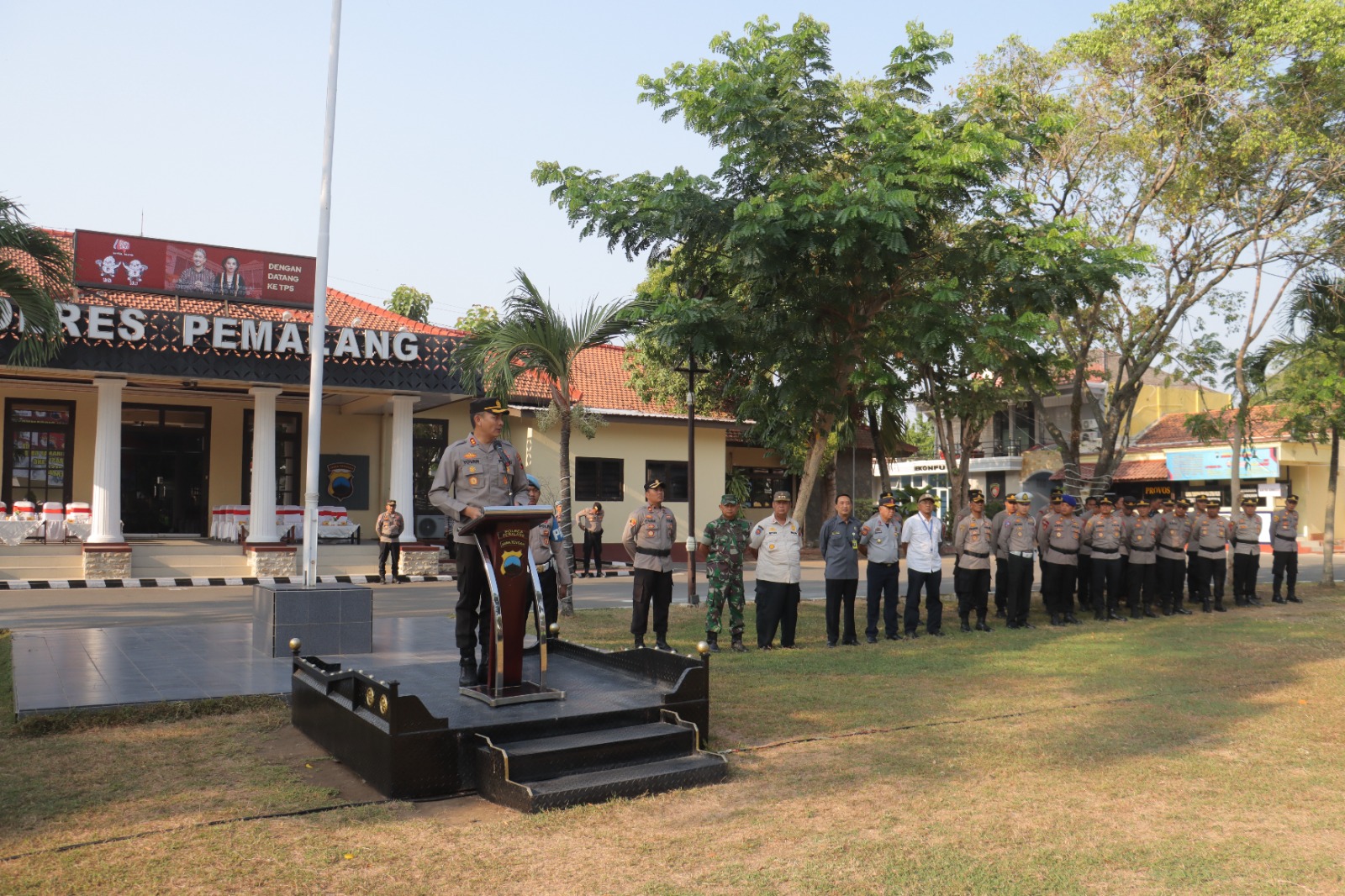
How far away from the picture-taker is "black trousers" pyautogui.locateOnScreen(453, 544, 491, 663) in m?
6.80

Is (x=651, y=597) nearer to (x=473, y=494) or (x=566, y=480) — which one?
(x=473, y=494)

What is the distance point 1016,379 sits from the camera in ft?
41.0

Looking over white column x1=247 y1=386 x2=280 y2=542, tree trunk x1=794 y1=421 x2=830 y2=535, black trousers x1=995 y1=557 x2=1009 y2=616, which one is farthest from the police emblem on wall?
black trousers x1=995 y1=557 x2=1009 y2=616

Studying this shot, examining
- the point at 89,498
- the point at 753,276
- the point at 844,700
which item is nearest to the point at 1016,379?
the point at 753,276

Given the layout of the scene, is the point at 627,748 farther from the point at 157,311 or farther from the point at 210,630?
the point at 157,311

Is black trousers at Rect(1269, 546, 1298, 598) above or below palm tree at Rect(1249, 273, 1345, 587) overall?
below

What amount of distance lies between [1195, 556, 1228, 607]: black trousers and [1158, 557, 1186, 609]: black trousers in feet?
2.44

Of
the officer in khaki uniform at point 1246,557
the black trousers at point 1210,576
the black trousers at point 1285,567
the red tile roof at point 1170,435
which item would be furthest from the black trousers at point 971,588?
the red tile roof at point 1170,435

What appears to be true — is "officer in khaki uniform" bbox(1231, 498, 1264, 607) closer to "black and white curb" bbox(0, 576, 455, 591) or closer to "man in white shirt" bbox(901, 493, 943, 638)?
"man in white shirt" bbox(901, 493, 943, 638)

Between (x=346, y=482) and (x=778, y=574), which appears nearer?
(x=778, y=574)


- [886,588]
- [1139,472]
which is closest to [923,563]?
[886,588]

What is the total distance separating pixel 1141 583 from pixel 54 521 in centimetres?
2030

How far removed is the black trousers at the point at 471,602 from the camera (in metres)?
6.80

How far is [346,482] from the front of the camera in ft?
85.1
